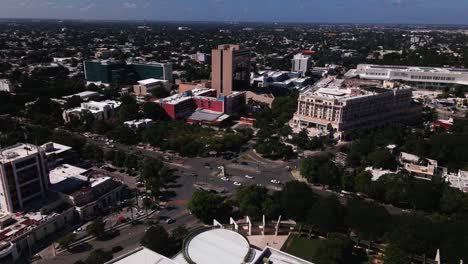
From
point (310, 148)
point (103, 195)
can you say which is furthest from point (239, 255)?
point (310, 148)

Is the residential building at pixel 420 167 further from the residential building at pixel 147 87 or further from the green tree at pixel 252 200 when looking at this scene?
the residential building at pixel 147 87

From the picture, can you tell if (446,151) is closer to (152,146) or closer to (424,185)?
(424,185)

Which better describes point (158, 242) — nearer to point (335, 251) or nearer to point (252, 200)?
point (252, 200)

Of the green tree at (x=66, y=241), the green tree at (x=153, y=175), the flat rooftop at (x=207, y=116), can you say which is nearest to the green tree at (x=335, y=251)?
the green tree at (x=153, y=175)

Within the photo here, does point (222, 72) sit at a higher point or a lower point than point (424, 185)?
higher

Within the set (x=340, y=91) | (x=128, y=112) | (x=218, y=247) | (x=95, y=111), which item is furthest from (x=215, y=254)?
(x=95, y=111)
